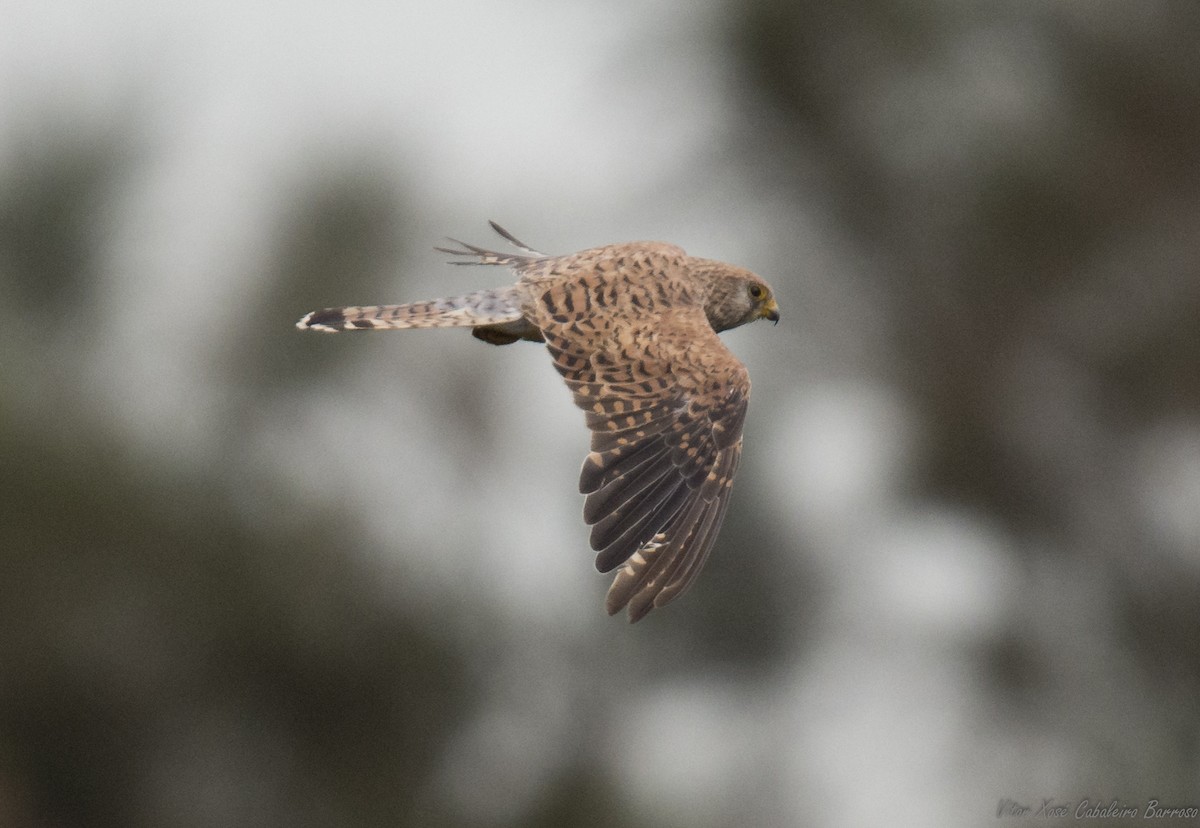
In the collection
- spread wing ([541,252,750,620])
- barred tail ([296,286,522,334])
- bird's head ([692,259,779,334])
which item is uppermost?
bird's head ([692,259,779,334])

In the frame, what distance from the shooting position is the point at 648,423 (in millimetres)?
7125

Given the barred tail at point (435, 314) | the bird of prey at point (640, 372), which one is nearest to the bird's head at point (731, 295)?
the bird of prey at point (640, 372)

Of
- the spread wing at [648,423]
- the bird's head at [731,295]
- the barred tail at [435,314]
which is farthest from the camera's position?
the bird's head at [731,295]

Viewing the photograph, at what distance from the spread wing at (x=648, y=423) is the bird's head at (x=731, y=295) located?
0.45 metres

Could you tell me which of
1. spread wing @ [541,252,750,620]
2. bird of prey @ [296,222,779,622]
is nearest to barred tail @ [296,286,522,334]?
bird of prey @ [296,222,779,622]

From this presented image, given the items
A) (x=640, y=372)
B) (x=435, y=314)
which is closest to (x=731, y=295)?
(x=640, y=372)

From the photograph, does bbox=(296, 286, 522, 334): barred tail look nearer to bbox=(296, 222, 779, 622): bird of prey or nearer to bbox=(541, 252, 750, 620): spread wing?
bbox=(296, 222, 779, 622): bird of prey

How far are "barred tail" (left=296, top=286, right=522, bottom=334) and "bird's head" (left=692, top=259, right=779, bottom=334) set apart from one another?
35.3 inches

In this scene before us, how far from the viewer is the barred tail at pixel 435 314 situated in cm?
782

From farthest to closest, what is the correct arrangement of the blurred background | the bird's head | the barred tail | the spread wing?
the blurred background < the bird's head < the barred tail < the spread wing

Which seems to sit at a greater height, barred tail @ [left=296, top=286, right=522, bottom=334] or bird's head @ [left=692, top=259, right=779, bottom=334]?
bird's head @ [left=692, top=259, right=779, bottom=334]

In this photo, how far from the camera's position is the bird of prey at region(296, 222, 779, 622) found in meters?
6.75

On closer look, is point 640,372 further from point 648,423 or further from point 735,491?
point 735,491

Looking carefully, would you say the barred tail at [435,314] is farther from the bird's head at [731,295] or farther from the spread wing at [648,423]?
the bird's head at [731,295]
